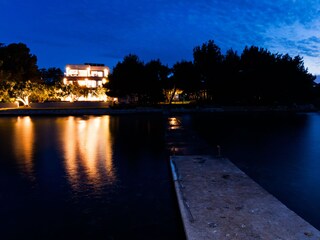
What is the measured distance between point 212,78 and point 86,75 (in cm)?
6144

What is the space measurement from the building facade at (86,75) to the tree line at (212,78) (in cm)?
3191

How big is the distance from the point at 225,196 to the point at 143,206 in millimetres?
2478

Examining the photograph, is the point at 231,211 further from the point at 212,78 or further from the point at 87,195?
the point at 212,78

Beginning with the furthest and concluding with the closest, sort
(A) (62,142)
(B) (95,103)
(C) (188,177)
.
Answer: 1. (B) (95,103)
2. (A) (62,142)
3. (C) (188,177)

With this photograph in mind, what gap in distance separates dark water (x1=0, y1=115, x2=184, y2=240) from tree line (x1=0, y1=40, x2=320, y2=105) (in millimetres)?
46627

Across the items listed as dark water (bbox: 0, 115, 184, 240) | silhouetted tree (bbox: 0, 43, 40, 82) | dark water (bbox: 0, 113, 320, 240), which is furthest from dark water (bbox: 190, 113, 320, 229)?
silhouetted tree (bbox: 0, 43, 40, 82)

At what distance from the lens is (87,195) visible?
9586 millimetres

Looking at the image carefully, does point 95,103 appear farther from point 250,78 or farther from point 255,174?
point 255,174

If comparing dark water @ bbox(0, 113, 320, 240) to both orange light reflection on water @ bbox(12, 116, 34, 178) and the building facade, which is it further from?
the building facade

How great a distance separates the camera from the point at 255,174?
38.5 ft

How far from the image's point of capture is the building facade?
340ft

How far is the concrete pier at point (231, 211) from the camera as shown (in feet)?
19.7

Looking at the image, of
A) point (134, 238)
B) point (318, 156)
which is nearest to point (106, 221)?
point (134, 238)

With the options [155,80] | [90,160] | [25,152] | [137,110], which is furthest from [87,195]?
[155,80]
